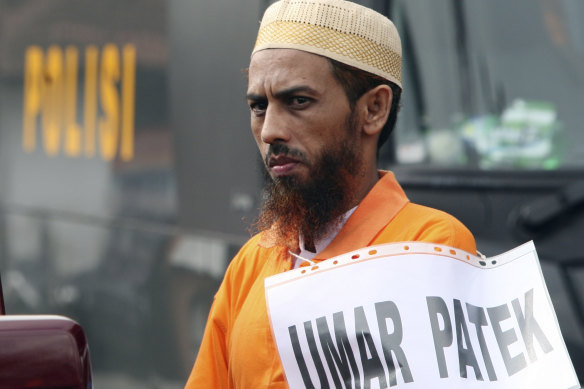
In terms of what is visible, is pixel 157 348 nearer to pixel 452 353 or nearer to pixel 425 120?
pixel 425 120

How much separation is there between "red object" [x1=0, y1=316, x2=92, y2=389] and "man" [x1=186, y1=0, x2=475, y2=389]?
1.28ft

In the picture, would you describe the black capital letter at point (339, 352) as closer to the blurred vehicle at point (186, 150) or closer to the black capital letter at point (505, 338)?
the black capital letter at point (505, 338)

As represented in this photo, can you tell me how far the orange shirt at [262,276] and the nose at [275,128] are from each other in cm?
21

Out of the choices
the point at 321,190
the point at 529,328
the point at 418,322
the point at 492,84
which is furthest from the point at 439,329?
the point at 492,84

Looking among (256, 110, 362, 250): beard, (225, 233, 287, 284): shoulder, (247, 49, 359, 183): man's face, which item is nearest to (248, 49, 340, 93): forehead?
(247, 49, 359, 183): man's face

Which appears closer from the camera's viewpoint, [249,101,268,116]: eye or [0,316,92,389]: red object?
[0,316,92,389]: red object

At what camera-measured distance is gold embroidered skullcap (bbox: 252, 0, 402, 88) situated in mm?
2039

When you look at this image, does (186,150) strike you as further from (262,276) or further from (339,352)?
(339,352)

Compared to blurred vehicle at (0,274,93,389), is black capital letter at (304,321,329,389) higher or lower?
lower

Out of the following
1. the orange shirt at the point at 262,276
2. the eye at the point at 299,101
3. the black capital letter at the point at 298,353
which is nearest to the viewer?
the black capital letter at the point at 298,353

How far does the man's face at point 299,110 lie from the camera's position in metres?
2.04

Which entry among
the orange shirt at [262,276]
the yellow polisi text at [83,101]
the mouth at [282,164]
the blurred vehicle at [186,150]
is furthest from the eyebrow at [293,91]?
the yellow polisi text at [83,101]

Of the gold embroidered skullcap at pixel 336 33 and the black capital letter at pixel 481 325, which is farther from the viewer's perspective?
the gold embroidered skullcap at pixel 336 33

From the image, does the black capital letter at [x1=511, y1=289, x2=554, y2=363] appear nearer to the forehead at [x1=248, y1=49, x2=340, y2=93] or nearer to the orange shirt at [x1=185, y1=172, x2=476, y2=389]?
the orange shirt at [x1=185, y1=172, x2=476, y2=389]
